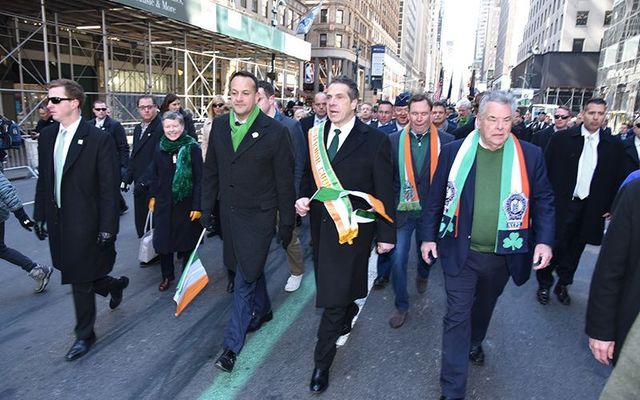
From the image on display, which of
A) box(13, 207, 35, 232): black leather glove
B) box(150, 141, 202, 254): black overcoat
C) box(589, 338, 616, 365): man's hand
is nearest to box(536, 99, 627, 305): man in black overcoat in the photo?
box(589, 338, 616, 365): man's hand

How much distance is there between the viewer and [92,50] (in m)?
19.8

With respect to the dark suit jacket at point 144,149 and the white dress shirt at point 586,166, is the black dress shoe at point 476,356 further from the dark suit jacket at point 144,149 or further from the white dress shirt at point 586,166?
the dark suit jacket at point 144,149

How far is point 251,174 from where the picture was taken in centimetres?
344

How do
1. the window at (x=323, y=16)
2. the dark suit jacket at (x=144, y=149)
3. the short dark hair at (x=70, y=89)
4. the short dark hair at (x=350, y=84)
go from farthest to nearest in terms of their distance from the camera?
the window at (x=323, y=16) < the dark suit jacket at (x=144, y=149) < the short dark hair at (x=70, y=89) < the short dark hair at (x=350, y=84)

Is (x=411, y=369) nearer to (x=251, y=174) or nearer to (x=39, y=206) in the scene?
(x=251, y=174)

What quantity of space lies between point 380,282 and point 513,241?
2324mm

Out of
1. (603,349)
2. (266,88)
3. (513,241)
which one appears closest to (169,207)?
(266,88)

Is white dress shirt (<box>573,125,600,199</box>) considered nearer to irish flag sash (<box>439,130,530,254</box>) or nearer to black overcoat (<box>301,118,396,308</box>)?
irish flag sash (<box>439,130,530,254</box>)

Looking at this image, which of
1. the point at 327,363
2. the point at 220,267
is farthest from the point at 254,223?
the point at 220,267

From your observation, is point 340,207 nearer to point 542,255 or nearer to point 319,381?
point 319,381

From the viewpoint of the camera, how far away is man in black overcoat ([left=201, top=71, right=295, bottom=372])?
3428mm

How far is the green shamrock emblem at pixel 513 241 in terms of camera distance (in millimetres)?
2959

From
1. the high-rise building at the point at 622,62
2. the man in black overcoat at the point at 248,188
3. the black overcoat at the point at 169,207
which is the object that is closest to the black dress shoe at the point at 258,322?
the man in black overcoat at the point at 248,188

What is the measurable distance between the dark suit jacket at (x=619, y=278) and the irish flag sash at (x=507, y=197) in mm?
955
